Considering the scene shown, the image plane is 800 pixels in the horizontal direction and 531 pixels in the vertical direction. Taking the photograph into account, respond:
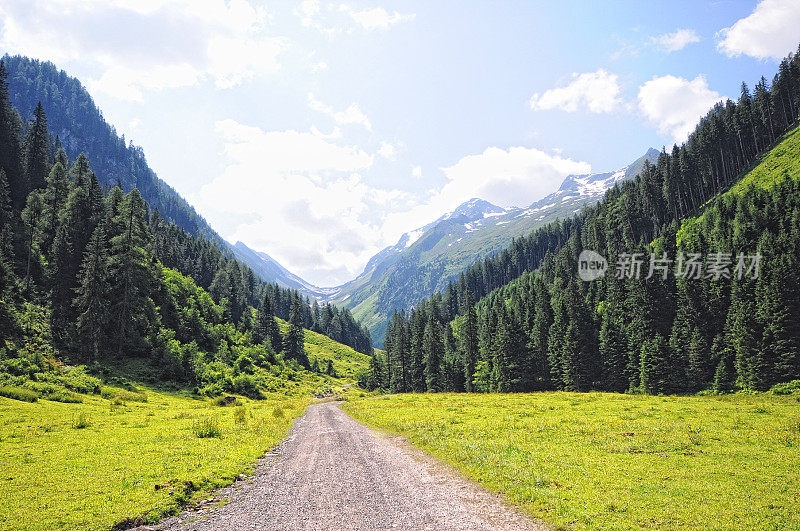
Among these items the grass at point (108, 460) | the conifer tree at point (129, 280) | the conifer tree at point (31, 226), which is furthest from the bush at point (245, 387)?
the conifer tree at point (31, 226)

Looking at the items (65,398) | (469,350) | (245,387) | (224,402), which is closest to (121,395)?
(65,398)

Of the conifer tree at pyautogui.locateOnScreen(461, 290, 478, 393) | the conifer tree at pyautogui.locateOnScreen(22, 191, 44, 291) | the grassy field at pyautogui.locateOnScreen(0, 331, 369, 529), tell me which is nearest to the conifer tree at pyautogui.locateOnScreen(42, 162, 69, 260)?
the conifer tree at pyautogui.locateOnScreen(22, 191, 44, 291)

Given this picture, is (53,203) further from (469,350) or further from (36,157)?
(469,350)

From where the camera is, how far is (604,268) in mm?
120500

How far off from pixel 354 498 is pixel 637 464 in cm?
1409

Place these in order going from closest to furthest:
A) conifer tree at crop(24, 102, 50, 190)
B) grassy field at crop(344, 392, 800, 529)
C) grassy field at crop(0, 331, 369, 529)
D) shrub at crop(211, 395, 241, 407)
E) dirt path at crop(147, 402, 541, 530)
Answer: dirt path at crop(147, 402, 541, 530)
grassy field at crop(344, 392, 800, 529)
grassy field at crop(0, 331, 369, 529)
shrub at crop(211, 395, 241, 407)
conifer tree at crop(24, 102, 50, 190)

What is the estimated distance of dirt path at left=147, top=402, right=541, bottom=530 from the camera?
37.4 ft

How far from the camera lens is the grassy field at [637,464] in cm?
1178

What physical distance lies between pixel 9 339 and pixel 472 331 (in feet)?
284

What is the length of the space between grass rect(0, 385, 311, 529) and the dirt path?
5.53 ft

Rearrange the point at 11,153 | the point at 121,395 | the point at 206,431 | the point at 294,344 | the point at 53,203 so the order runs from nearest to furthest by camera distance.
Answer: the point at 206,431, the point at 121,395, the point at 53,203, the point at 11,153, the point at 294,344

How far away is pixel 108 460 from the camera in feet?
60.9

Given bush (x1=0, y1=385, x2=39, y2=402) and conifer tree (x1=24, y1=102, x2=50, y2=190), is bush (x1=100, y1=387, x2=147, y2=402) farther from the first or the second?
conifer tree (x1=24, y1=102, x2=50, y2=190)

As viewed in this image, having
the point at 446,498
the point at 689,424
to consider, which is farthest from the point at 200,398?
the point at 689,424
